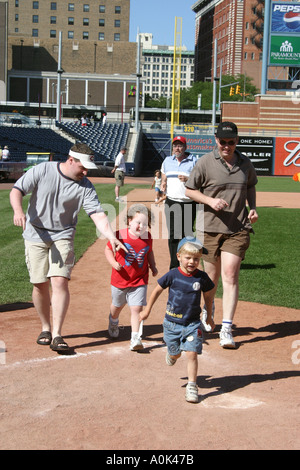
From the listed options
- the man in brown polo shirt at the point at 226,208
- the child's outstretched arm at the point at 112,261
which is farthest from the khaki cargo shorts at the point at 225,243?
the child's outstretched arm at the point at 112,261

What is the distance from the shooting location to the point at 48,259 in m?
5.98

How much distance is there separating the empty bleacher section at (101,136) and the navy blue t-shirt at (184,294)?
39485mm

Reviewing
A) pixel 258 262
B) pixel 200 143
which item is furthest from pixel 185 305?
pixel 200 143

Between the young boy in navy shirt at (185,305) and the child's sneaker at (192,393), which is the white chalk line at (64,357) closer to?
the young boy in navy shirt at (185,305)

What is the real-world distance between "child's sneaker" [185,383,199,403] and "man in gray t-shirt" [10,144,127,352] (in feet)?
4.95

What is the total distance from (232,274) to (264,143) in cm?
4116

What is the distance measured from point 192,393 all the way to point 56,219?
2200 millimetres

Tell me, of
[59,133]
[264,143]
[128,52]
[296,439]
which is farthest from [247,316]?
[128,52]

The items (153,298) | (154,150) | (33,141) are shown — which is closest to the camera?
(153,298)

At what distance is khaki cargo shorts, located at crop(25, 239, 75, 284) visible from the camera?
591 cm

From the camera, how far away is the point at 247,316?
25.1 feet

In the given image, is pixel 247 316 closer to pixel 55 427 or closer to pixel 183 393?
pixel 183 393

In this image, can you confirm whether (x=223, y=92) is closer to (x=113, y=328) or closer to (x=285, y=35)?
(x=285, y=35)

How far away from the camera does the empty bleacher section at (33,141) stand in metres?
44.4
